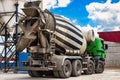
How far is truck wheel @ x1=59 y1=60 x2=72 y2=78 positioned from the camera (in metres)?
18.1

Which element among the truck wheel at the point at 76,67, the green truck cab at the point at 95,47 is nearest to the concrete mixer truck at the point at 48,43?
the truck wheel at the point at 76,67

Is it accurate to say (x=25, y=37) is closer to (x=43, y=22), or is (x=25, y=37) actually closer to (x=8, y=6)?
(x=43, y=22)

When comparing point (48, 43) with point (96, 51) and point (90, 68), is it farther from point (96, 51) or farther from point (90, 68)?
point (96, 51)

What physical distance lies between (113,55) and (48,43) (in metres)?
20.6

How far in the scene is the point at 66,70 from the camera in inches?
729

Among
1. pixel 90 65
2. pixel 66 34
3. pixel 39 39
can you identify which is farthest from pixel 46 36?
pixel 90 65

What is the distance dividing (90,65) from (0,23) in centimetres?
756

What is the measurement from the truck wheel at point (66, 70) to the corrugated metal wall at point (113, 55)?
19128 mm

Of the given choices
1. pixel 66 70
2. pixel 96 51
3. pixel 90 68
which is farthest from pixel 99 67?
pixel 66 70

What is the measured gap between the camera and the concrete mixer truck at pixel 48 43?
17.6 m

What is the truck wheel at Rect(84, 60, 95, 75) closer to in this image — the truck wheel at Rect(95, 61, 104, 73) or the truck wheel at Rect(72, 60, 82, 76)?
the truck wheel at Rect(95, 61, 104, 73)

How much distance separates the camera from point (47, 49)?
17906mm

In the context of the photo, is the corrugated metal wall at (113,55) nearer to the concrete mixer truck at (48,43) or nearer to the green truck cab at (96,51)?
the green truck cab at (96,51)

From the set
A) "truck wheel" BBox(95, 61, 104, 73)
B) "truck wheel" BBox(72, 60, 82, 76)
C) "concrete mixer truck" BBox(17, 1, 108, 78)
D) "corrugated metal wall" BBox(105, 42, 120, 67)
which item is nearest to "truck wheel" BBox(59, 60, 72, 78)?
"concrete mixer truck" BBox(17, 1, 108, 78)
